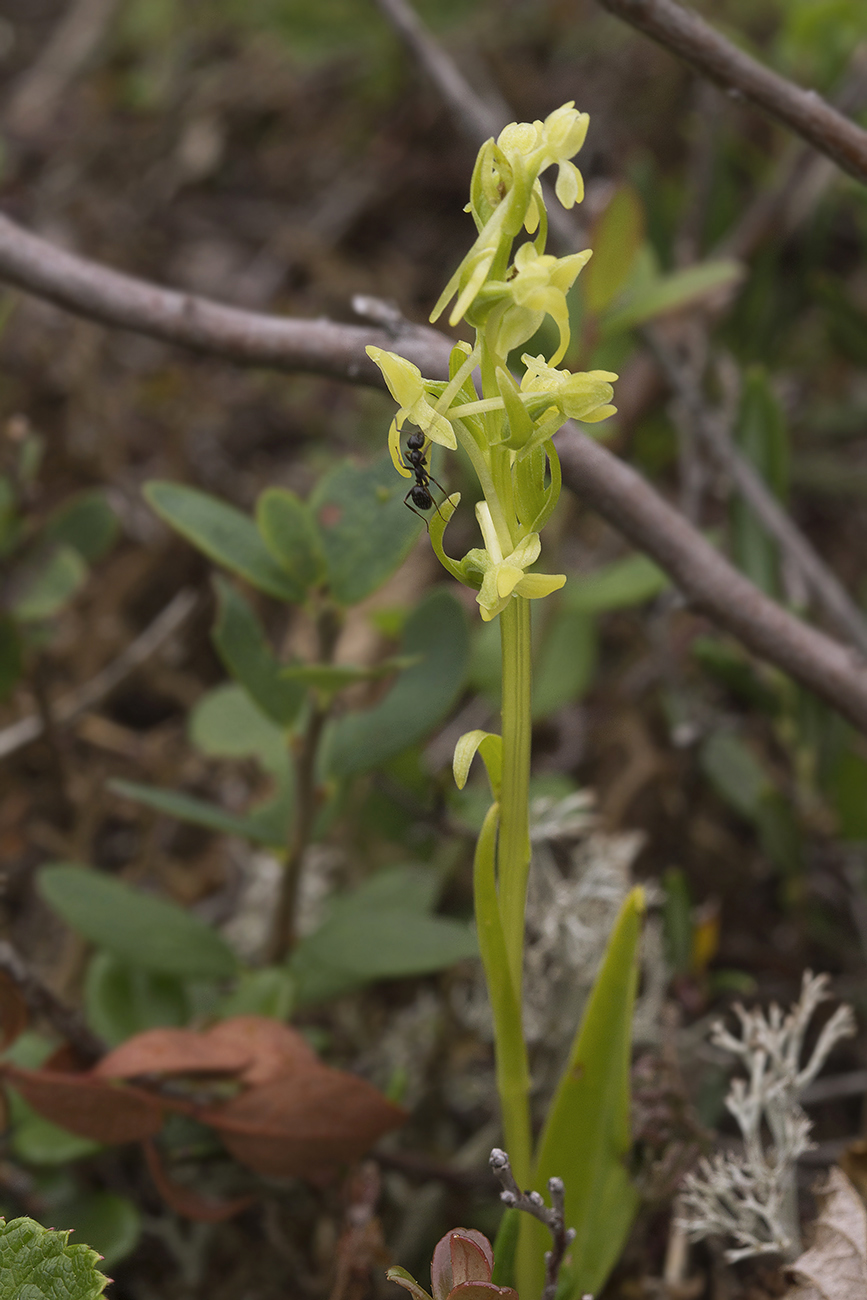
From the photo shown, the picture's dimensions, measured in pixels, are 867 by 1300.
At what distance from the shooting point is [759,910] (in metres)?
1.66

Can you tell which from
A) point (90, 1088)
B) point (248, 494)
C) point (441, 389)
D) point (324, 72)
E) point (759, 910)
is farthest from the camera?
point (324, 72)

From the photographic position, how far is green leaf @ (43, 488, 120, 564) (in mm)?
1717

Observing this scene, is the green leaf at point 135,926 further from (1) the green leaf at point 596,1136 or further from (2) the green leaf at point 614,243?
(2) the green leaf at point 614,243

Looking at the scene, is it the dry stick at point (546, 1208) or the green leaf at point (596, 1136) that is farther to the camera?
the green leaf at point (596, 1136)

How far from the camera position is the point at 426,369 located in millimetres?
1159

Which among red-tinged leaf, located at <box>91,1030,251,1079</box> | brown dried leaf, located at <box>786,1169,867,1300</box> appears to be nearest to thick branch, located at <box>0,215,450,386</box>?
red-tinged leaf, located at <box>91,1030,251,1079</box>

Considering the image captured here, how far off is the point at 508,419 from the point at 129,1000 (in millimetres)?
891

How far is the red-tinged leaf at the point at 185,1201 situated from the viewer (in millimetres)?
1081

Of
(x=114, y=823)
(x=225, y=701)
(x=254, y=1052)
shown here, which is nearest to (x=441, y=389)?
(x=254, y=1052)

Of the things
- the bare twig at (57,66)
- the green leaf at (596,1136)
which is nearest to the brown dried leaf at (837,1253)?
the green leaf at (596,1136)

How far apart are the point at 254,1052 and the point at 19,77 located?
3.32m

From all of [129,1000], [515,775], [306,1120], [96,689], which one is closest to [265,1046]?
[306,1120]

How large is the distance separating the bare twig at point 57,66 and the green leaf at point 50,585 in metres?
2.08

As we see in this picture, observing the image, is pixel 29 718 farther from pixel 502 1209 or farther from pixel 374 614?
pixel 502 1209
